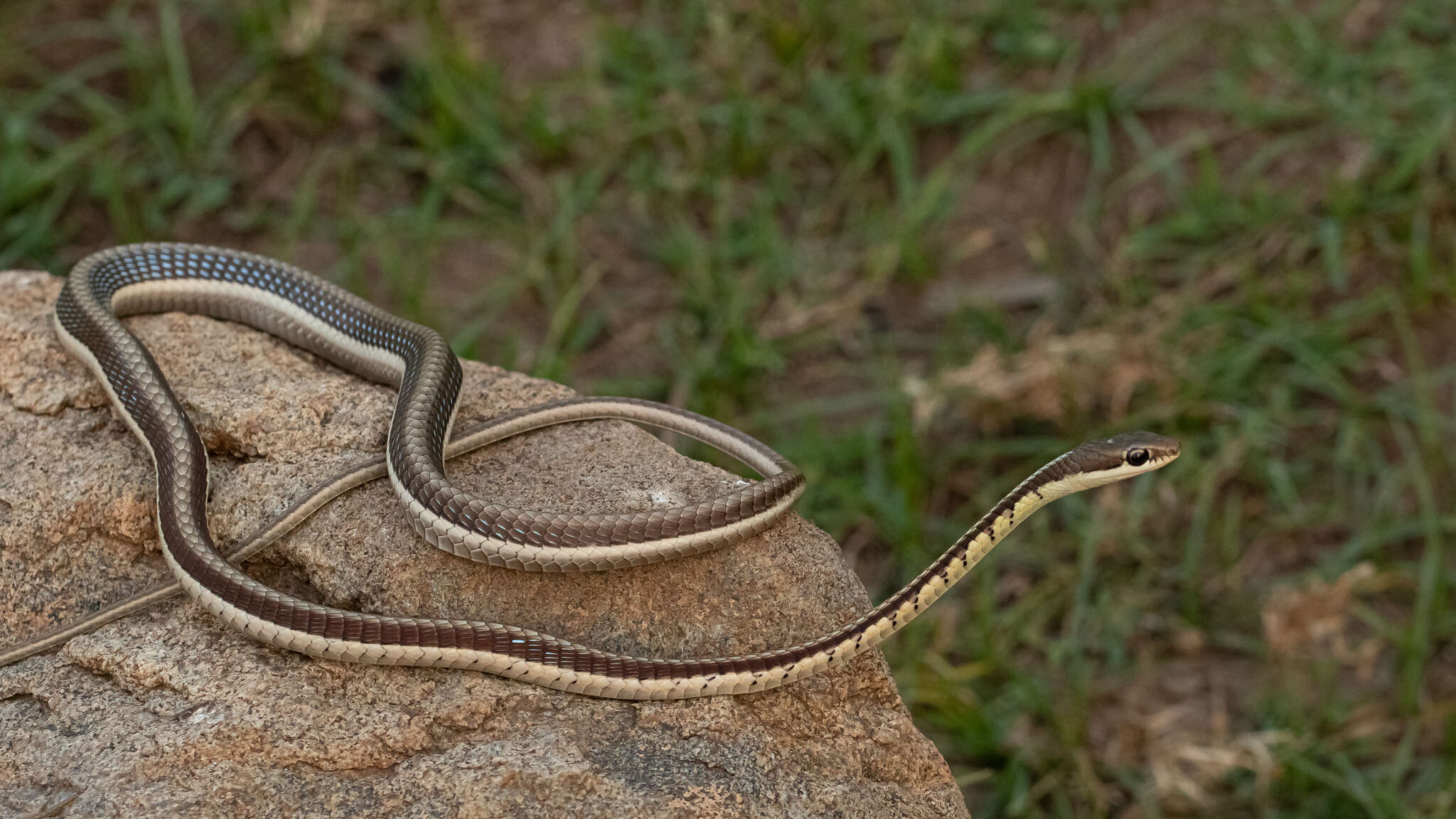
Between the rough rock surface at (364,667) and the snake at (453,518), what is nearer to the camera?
the rough rock surface at (364,667)

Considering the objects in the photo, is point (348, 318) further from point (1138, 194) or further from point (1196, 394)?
point (1138, 194)

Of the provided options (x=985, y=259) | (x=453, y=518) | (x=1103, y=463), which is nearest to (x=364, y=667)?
(x=453, y=518)

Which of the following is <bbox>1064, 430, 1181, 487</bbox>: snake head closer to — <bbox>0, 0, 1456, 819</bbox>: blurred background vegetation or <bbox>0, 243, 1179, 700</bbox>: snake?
<bbox>0, 243, 1179, 700</bbox>: snake

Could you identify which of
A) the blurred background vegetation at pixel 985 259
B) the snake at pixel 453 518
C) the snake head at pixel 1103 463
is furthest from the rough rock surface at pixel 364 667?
the blurred background vegetation at pixel 985 259

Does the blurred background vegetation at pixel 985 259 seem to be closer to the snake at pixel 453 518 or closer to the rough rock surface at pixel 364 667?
the snake at pixel 453 518

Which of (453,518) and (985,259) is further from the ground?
(453,518)

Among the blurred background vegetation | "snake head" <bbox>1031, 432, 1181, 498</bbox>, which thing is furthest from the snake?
the blurred background vegetation

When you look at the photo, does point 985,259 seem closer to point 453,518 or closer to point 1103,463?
point 1103,463
